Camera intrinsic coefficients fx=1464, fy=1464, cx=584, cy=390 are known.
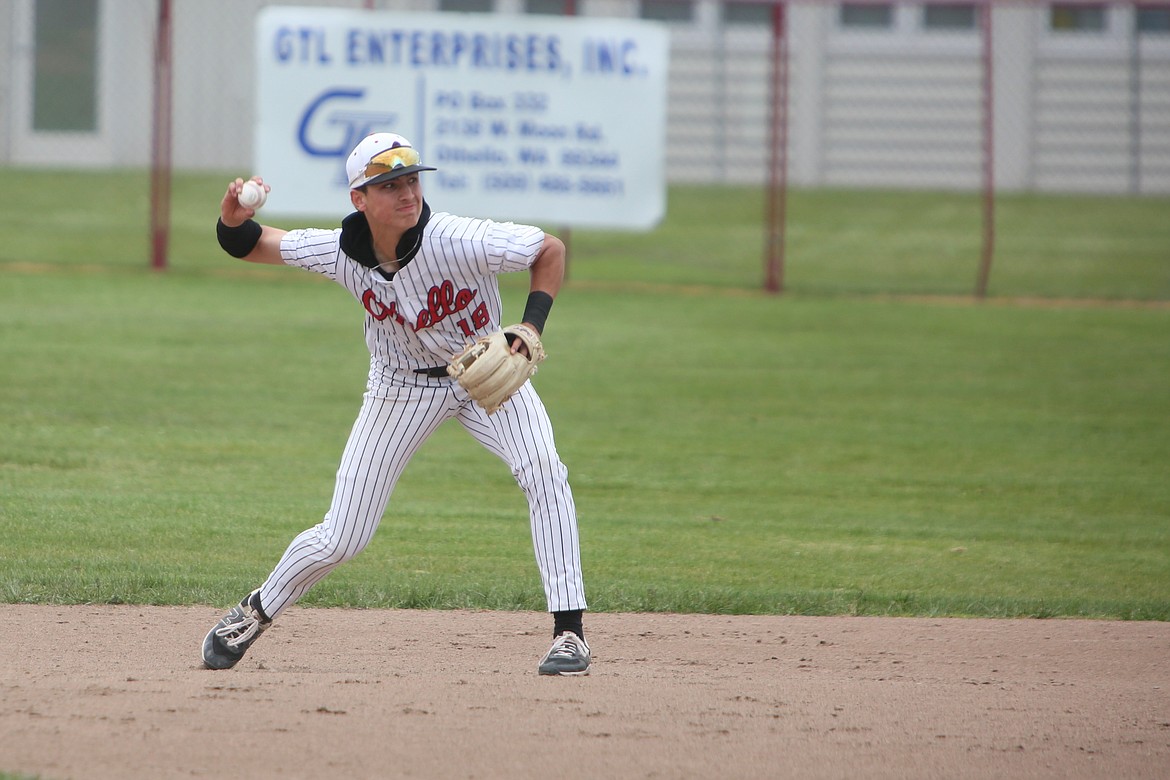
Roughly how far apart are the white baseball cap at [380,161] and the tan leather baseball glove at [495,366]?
57 cm

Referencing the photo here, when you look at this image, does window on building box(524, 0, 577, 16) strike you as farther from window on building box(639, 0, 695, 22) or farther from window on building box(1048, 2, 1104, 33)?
window on building box(1048, 2, 1104, 33)

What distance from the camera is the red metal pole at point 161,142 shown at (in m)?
14.1

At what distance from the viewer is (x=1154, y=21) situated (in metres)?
21.4

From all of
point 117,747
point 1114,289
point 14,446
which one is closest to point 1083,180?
point 1114,289

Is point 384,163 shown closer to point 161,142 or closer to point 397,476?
point 397,476

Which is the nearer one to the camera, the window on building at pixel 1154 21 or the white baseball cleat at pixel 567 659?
the white baseball cleat at pixel 567 659

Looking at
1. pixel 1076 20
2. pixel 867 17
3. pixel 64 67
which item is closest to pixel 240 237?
pixel 64 67

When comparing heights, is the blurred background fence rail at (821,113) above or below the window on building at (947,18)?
below

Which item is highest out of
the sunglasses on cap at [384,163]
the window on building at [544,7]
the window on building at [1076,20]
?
the window on building at [1076,20]

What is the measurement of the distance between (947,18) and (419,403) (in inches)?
737

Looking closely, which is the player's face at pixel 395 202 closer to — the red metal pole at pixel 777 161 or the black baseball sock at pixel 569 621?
the black baseball sock at pixel 569 621

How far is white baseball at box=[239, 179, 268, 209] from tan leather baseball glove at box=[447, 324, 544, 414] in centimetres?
81

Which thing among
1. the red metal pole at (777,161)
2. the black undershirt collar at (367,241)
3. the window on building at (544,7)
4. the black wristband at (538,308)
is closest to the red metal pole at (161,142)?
the red metal pole at (777,161)

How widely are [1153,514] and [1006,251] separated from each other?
405 inches
